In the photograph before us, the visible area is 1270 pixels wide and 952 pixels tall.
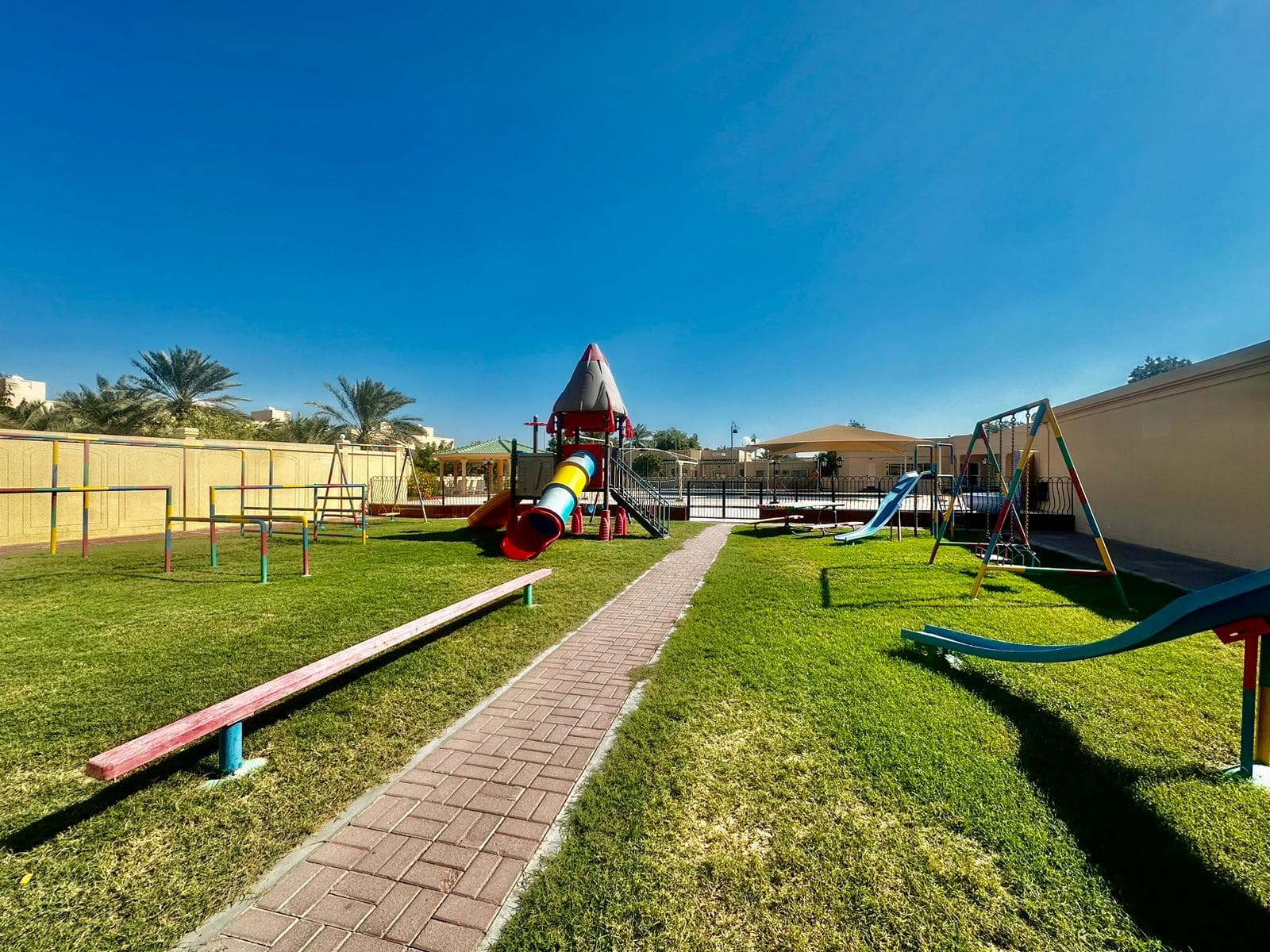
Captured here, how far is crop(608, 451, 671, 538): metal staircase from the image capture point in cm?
1388

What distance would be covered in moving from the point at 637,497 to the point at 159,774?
1209 cm

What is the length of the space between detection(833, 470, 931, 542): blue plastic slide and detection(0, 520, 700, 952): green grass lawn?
647cm

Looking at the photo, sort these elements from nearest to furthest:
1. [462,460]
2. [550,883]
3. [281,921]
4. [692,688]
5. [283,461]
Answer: [281,921]
[550,883]
[692,688]
[283,461]
[462,460]

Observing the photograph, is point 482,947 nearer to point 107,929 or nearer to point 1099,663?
point 107,929

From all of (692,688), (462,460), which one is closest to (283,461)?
(462,460)

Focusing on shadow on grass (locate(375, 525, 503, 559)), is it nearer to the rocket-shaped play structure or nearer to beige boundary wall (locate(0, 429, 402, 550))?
the rocket-shaped play structure

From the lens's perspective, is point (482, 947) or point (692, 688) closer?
point (482, 947)

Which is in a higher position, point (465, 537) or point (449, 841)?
point (465, 537)

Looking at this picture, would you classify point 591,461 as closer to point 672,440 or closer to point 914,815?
point 914,815

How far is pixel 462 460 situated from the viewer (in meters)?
28.1

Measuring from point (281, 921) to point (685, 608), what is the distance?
521 cm

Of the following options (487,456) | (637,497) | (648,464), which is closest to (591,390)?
(637,497)

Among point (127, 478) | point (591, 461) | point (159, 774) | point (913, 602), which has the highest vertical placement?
point (591, 461)

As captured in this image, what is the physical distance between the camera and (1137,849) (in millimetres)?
2387
